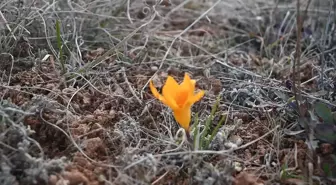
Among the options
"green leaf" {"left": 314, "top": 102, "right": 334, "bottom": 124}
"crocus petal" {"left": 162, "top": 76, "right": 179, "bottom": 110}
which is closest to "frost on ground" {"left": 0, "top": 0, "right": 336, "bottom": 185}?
"green leaf" {"left": 314, "top": 102, "right": 334, "bottom": 124}

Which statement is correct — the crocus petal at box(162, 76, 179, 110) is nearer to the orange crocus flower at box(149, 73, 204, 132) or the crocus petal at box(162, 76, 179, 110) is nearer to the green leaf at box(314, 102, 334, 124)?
the orange crocus flower at box(149, 73, 204, 132)

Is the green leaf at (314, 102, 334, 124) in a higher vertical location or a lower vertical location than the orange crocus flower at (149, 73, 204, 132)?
lower

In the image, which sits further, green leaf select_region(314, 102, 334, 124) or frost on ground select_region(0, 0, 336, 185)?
green leaf select_region(314, 102, 334, 124)

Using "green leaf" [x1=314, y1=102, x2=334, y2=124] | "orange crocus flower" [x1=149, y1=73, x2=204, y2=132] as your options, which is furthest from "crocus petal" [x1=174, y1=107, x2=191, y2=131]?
"green leaf" [x1=314, y1=102, x2=334, y2=124]

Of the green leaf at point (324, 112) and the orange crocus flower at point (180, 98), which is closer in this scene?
the orange crocus flower at point (180, 98)

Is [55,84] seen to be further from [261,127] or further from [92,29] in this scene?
[261,127]

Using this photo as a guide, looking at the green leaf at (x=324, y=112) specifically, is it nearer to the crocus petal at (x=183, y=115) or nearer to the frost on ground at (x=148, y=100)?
the frost on ground at (x=148, y=100)

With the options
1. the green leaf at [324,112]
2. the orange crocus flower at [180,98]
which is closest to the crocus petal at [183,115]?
the orange crocus flower at [180,98]
